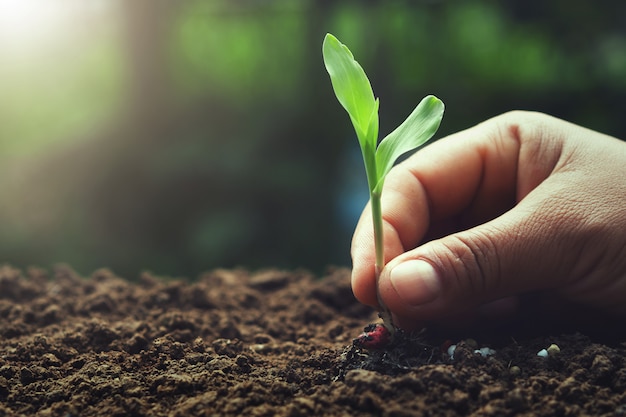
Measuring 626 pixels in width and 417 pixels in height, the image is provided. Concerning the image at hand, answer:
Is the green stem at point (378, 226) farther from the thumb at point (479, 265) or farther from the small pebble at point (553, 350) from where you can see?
the small pebble at point (553, 350)

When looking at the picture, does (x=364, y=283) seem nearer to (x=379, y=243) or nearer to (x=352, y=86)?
(x=379, y=243)

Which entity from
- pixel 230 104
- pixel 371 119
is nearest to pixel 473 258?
pixel 371 119

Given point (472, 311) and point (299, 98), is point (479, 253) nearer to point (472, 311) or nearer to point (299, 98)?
point (472, 311)

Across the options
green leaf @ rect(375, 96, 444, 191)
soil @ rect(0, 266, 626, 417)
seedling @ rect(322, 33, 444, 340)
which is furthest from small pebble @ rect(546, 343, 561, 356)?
green leaf @ rect(375, 96, 444, 191)

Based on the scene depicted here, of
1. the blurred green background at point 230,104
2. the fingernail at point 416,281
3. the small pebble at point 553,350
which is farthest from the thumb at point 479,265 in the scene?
the blurred green background at point 230,104

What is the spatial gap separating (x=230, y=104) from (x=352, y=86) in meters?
2.26

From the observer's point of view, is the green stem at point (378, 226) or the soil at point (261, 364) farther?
the green stem at point (378, 226)

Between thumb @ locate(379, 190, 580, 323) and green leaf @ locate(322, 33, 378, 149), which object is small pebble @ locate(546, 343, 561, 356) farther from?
green leaf @ locate(322, 33, 378, 149)

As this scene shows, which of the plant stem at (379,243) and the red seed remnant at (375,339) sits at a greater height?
the plant stem at (379,243)

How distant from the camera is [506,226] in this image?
1.07m

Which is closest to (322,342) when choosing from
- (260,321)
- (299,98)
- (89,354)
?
(260,321)

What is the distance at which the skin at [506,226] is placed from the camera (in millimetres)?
1054

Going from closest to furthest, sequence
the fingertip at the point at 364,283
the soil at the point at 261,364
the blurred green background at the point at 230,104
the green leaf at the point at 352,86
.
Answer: the soil at the point at 261,364
the green leaf at the point at 352,86
the fingertip at the point at 364,283
the blurred green background at the point at 230,104

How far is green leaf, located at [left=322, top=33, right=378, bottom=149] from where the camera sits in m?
0.99
